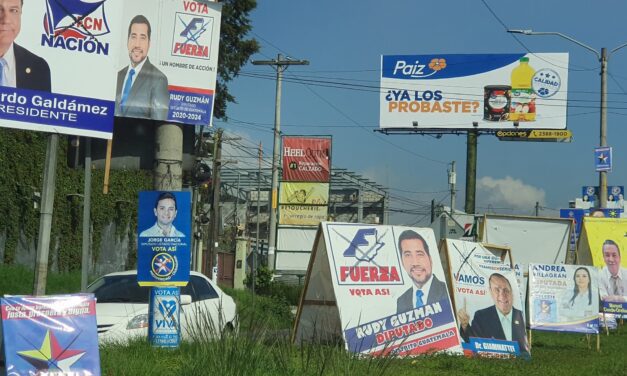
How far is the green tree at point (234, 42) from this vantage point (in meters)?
30.7

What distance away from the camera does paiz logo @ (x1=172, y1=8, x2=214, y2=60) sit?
533 inches

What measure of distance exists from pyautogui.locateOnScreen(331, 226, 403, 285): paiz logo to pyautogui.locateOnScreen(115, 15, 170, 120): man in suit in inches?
143

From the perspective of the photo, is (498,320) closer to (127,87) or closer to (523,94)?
(127,87)

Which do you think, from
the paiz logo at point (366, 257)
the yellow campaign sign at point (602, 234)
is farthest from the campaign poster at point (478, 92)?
the paiz logo at point (366, 257)

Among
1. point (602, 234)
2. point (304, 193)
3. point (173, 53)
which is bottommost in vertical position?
point (602, 234)

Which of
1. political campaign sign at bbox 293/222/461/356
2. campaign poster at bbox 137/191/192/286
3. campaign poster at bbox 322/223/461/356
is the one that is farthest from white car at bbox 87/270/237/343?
campaign poster at bbox 322/223/461/356

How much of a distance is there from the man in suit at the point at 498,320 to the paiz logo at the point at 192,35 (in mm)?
5802

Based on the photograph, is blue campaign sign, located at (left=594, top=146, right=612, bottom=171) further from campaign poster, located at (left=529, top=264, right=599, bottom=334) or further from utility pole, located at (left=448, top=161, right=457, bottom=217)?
utility pole, located at (left=448, top=161, right=457, bottom=217)

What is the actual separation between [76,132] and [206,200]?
99.9ft

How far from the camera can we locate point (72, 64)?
8578mm

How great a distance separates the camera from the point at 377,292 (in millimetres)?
12000

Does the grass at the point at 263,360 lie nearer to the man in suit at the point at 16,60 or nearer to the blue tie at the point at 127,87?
the man in suit at the point at 16,60

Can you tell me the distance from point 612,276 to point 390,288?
42.7 ft

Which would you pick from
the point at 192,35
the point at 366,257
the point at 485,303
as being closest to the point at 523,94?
the point at 485,303
